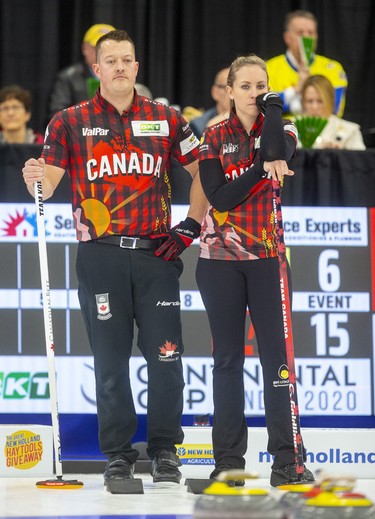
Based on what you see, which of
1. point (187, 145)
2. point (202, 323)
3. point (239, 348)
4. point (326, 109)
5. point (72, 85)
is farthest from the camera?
point (72, 85)

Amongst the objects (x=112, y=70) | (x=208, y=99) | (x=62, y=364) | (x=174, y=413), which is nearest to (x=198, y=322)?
(x=62, y=364)

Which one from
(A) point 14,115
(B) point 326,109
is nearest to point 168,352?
(B) point 326,109

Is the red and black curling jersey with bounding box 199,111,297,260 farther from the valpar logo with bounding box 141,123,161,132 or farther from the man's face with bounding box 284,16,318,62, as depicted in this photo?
the man's face with bounding box 284,16,318,62

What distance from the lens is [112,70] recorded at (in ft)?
14.0

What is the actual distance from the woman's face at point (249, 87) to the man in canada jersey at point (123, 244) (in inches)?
14.1

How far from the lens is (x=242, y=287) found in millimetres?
4109

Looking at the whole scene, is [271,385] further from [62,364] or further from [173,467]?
[62,364]

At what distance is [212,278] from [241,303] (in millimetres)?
136

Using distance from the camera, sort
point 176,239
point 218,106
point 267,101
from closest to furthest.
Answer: point 267,101, point 176,239, point 218,106

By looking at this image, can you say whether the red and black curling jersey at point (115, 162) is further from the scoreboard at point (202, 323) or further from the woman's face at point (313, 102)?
the woman's face at point (313, 102)

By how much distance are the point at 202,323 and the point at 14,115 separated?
1647mm

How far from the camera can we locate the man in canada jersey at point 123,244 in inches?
165

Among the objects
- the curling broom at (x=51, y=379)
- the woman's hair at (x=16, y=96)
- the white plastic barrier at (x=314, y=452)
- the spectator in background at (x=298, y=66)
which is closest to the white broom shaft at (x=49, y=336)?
the curling broom at (x=51, y=379)

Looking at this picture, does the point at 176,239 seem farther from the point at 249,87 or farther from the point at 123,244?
the point at 249,87
